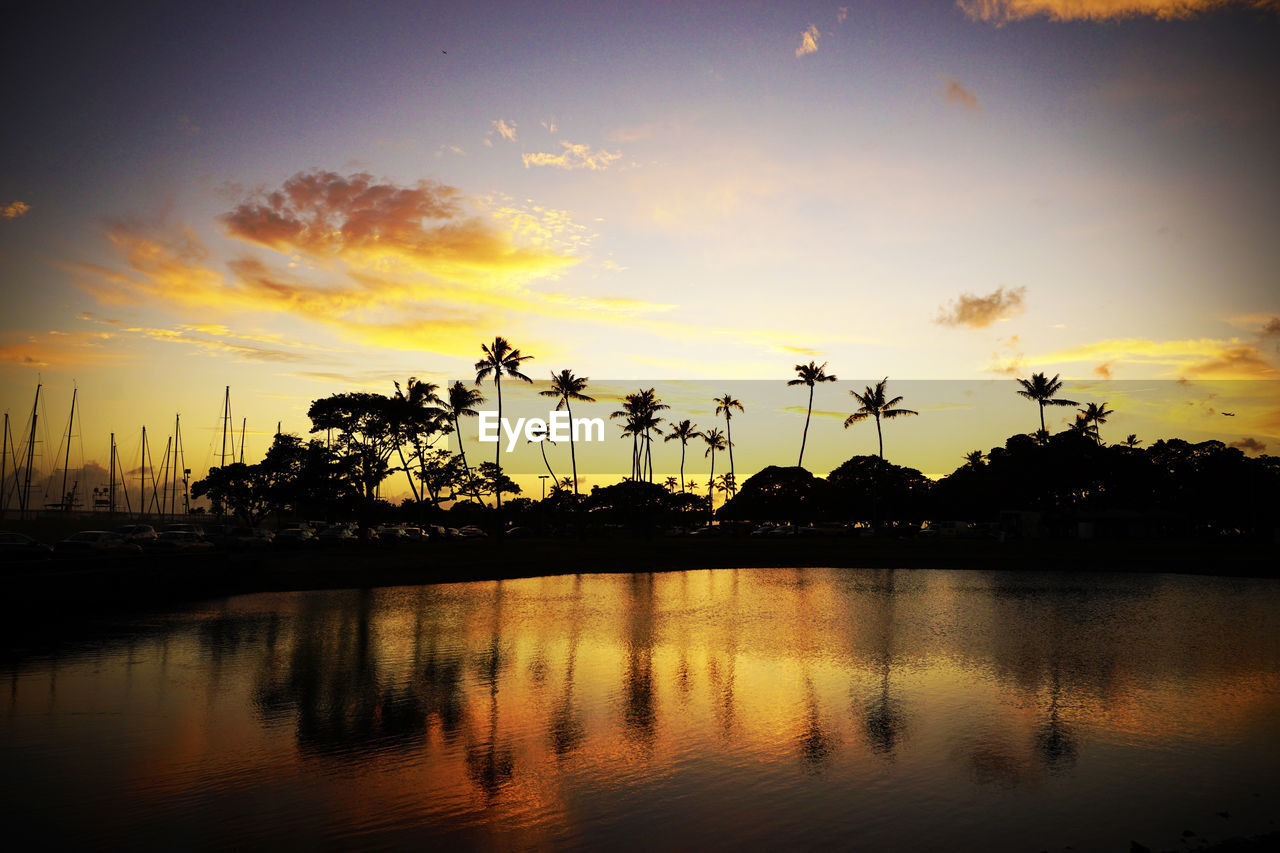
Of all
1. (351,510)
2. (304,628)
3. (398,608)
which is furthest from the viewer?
(351,510)

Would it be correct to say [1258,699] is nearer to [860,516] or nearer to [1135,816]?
[1135,816]

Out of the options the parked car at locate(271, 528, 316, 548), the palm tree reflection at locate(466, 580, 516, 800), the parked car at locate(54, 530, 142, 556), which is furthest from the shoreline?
the palm tree reflection at locate(466, 580, 516, 800)

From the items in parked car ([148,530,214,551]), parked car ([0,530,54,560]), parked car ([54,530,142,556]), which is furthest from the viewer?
parked car ([148,530,214,551])

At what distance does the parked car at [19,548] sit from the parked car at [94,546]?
1.48 m

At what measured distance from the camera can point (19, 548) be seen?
4009 cm

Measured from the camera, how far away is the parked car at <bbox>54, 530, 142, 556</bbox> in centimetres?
4316

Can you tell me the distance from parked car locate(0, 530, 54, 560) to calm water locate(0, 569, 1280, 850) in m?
22.2

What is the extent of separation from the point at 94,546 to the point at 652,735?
44.5 m

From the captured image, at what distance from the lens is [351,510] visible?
78.5m

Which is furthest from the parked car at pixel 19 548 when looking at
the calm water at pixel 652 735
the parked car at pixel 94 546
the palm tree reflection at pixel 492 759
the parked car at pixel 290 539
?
the palm tree reflection at pixel 492 759

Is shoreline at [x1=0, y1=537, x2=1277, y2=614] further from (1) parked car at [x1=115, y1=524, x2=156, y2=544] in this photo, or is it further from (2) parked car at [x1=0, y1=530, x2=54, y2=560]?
(1) parked car at [x1=115, y1=524, x2=156, y2=544]

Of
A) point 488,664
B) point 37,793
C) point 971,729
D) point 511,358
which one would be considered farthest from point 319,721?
point 511,358

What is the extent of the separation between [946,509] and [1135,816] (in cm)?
11123

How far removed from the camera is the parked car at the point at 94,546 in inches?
1699
